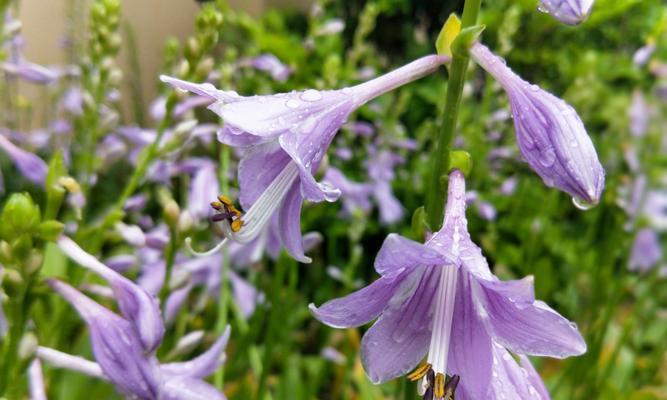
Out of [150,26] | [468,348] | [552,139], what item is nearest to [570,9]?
[552,139]

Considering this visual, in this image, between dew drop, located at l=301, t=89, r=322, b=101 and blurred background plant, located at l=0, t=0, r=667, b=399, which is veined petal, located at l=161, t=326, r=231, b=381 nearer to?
blurred background plant, located at l=0, t=0, r=667, b=399

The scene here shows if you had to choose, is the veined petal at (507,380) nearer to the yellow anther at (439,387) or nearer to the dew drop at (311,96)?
the yellow anther at (439,387)

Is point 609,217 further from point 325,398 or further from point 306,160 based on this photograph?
point 306,160

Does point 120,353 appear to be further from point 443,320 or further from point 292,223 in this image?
point 443,320

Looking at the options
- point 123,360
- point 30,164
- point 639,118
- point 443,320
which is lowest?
point 123,360

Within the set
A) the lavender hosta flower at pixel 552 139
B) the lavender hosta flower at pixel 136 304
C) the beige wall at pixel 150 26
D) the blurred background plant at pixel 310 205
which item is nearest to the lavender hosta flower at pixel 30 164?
the blurred background plant at pixel 310 205

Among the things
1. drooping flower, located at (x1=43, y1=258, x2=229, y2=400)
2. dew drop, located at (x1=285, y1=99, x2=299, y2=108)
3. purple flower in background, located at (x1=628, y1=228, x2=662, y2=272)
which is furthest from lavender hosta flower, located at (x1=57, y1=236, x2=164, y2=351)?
purple flower in background, located at (x1=628, y1=228, x2=662, y2=272)
